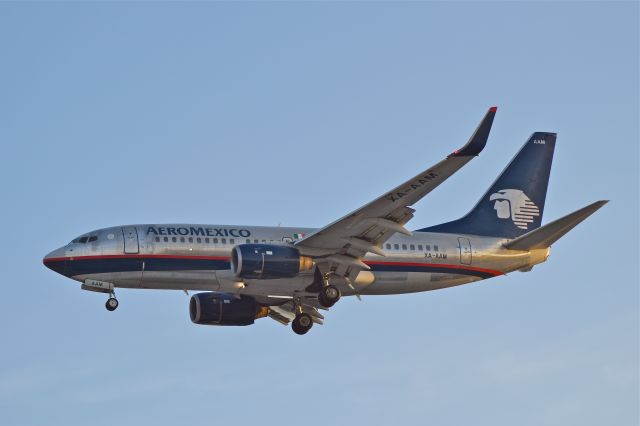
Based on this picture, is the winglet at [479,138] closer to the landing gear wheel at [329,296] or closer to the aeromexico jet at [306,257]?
the aeromexico jet at [306,257]

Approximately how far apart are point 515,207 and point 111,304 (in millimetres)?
17706

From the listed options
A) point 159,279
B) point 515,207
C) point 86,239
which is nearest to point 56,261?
point 86,239

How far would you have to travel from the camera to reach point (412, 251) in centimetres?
5472

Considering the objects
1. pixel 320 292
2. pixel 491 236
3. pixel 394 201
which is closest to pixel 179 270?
pixel 320 292

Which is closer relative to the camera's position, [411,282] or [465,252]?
[411,282]

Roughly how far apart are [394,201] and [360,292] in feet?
21.8

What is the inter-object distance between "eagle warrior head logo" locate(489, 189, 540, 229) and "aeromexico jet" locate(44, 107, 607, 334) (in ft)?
0.31

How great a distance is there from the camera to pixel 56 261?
52.4 metres

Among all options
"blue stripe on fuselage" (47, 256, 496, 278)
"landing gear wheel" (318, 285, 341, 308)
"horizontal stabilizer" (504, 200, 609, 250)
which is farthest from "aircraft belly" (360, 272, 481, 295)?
"blue stripe on fuselage" (47, 256, 496, 278)

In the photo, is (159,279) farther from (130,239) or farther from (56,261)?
(56,261)

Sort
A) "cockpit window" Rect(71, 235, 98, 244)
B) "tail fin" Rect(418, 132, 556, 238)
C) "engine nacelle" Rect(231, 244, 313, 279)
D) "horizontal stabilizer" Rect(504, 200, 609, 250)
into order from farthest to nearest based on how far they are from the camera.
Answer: "tail fin" Rect(418, 132, 556, 238), "cockpit window" Rect(71, 235, 98, 244), "horizontal stabilizer" Rect(504, 200, 609, 250), "engine nacelle" Rect(231, 244, 313, 279)

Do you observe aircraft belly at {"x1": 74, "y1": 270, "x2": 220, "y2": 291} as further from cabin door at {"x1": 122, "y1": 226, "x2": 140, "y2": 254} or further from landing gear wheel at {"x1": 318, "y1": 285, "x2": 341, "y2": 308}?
landing gear wheel at {"x1": 318, "y1": 285, "x2": 341, "y2": 308}

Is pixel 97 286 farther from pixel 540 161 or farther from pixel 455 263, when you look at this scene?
pixel 540 161

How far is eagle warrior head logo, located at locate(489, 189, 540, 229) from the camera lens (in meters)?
58.6
